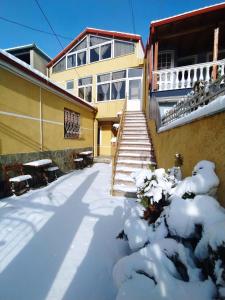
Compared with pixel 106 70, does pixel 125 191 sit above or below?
below

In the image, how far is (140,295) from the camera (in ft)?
4.45

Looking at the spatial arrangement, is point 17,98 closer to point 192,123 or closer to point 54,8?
point 54,8

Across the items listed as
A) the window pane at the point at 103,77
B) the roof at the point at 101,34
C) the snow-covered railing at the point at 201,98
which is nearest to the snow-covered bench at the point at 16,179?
the snow-covered railing at the point at 201,98

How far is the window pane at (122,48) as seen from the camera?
35.7 ft

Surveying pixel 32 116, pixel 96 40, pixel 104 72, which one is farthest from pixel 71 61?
pixel 32 116

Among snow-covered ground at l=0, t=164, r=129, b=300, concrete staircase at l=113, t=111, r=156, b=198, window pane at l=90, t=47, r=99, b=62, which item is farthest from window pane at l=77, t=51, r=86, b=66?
snow-covered ground at l=0, t=164, r=129, b=300

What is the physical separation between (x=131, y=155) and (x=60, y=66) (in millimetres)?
11300

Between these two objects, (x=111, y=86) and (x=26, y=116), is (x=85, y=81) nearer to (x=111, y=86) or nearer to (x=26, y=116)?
(x=111, y=86)

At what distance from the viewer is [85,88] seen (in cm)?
1255

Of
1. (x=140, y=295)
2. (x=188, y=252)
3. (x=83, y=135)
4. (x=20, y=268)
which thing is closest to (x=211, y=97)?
(x=188, y=252)

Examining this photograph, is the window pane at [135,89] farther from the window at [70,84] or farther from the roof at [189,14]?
the window at [70,84]

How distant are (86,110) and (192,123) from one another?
864cm

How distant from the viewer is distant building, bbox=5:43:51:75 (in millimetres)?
12758

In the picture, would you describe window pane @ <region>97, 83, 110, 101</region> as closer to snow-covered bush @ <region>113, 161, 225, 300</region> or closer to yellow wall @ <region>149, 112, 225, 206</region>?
yellow wall @ <region>149, 112, 225, 206</region>
